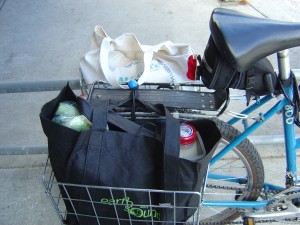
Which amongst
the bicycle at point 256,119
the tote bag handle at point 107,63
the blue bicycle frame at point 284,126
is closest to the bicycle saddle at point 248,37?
the bicycle at point 256,119

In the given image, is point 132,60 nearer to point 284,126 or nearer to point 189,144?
point 189,144

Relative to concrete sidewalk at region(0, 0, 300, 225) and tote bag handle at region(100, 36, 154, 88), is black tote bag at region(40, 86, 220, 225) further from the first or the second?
concrete sidewalk at region(0, 0, 300, 225)

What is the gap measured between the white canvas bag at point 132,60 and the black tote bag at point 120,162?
1.29ft

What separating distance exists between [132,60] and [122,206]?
0.72m

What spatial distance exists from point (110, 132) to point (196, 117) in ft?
1.30

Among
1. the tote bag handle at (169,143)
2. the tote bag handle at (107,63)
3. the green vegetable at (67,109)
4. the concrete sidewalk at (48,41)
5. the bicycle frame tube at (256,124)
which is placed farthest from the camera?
the concrete sidewalk at (48,41)

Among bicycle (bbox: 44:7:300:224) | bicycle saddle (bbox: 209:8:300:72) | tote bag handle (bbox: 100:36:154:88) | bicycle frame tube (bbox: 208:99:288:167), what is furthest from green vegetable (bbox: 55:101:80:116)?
bicycle frame tube (bbox: 208:99:288:167)

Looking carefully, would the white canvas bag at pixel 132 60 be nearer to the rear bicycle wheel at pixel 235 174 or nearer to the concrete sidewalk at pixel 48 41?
the rear bicycle wheel at pixel 235 174

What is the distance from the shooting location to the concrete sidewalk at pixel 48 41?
201cm

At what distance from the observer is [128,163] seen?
982mm

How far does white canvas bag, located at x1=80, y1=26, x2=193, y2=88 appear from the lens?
1406 mm

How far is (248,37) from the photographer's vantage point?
0.97 m

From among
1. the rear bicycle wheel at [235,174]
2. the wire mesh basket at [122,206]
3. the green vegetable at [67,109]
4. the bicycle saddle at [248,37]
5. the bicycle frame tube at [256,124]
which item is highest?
the bicycle saddle at [248,37]

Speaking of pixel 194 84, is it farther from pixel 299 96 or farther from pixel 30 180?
pixel 30 180
